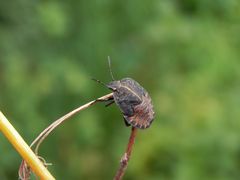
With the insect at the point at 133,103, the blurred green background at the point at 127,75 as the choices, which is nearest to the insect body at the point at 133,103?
the insect at the point at 133,103

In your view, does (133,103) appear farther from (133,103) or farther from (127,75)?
(127,75)

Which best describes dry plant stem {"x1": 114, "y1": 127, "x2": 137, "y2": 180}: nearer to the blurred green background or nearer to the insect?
the insect

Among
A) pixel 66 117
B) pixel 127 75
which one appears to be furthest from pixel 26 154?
pixel 127 75

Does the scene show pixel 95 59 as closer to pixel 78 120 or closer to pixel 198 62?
pixel 78 120

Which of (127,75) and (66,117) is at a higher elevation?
(66,117)

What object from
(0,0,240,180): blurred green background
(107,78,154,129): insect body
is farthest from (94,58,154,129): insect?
(0,0,240,180): blurred green background

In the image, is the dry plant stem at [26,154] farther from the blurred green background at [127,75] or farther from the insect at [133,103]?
the blurred green background at [127,75]
